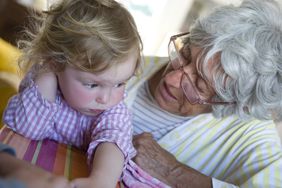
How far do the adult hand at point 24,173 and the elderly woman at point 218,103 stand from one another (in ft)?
2.01

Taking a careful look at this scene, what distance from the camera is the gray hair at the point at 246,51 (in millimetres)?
1295

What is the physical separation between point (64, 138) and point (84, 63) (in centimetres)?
31

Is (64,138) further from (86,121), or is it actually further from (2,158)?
(2,158)

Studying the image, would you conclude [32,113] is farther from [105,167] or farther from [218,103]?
[218,103]

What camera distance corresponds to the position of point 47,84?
103 centimetres

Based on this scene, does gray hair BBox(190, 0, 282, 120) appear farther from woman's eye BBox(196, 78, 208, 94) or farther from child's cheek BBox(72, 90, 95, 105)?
child's cheek BBox(72, 90, 95, 105)

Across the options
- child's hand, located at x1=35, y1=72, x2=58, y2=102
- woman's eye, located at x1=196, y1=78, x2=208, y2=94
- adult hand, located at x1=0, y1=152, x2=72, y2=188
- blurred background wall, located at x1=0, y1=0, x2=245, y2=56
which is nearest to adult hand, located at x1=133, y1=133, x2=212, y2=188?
woman's eye, located at x1=196, y1=78, x2=208, y2=94

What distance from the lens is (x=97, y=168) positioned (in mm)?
906

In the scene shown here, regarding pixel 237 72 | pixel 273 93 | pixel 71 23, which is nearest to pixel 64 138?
pixel 71 23

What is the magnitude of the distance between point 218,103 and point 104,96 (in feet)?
2.04

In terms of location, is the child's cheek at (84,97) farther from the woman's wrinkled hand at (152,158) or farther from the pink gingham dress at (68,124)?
the woman's wrinkled hand at (152,158)

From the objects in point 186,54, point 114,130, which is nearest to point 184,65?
point 186,54

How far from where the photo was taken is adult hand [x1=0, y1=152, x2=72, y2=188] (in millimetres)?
612

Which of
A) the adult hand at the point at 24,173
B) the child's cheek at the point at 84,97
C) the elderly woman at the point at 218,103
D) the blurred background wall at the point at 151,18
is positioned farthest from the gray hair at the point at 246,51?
the blurred background wall at the point at 151,18
